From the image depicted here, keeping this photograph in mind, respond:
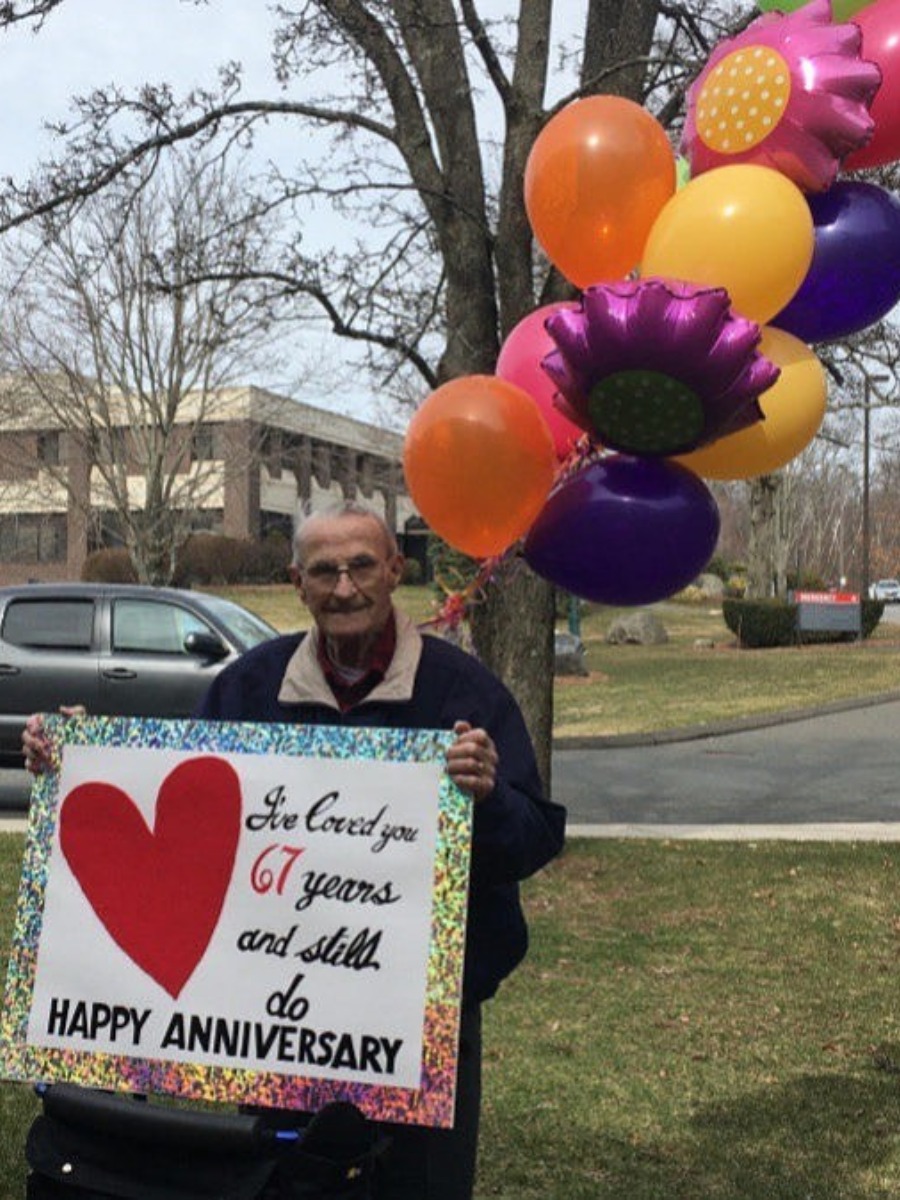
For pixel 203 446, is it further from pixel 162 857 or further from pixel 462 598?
pixel 162 857

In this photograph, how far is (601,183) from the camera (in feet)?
12.3

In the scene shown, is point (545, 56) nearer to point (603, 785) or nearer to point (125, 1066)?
point (125, 1066)

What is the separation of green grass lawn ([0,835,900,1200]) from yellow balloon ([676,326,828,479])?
2.08 meters

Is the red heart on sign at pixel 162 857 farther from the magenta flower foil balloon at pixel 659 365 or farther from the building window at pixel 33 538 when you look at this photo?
the building window at pixel 33 538

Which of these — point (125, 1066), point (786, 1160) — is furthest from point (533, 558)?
point (786, 1160)

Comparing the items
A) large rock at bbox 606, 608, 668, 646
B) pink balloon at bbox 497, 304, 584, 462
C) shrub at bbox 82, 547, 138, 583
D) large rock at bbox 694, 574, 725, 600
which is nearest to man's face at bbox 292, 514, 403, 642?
pink balloon at bbox 497, 304, 584, 462

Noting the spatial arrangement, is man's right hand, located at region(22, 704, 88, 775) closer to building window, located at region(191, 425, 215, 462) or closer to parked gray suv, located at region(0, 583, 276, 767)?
parked gray suv, located at region(0, 583, 276, 767)

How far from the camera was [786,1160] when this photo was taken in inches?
175

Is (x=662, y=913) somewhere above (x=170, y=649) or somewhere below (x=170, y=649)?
below

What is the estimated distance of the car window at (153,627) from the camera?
11492mm

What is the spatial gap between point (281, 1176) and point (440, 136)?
6.55 metres

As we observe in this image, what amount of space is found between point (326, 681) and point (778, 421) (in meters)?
1.49

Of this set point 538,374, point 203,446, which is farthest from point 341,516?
point 203,446

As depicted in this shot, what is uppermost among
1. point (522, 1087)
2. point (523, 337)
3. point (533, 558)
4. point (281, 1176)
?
point (523, 337)
